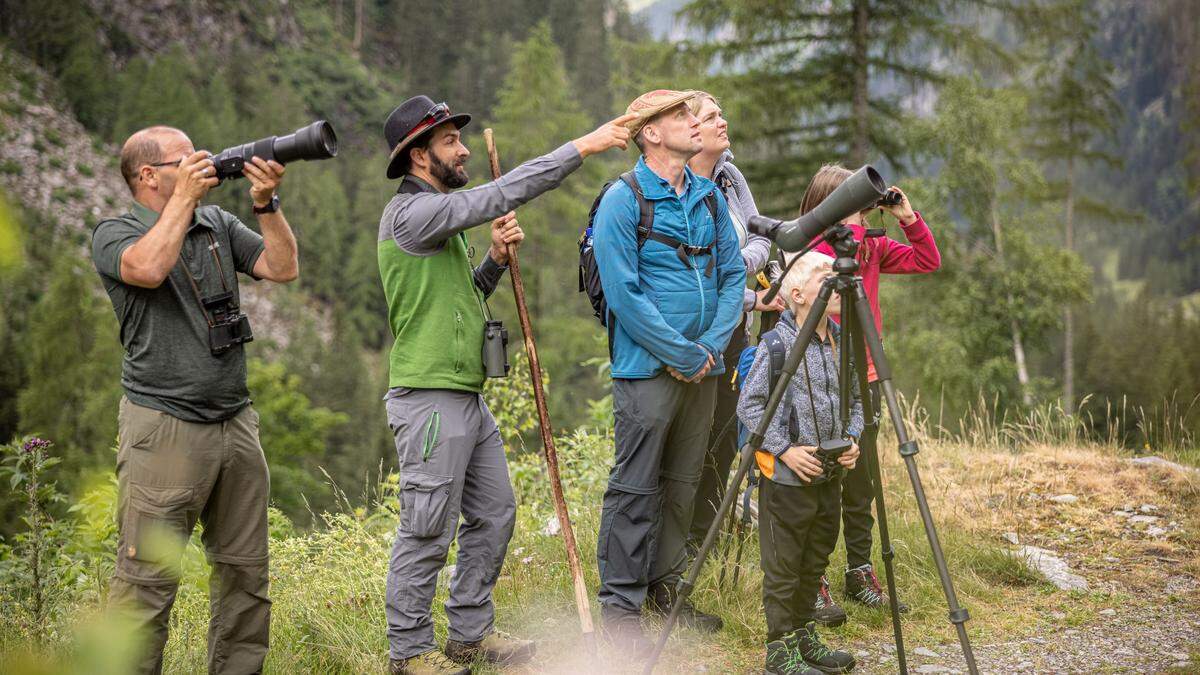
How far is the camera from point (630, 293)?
3.57 meters

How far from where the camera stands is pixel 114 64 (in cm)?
7000

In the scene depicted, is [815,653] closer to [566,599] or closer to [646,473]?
[646,473]

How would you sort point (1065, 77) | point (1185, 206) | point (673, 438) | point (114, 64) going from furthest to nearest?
point (1185, 206) < point (114, 64) < point (1065, 77) < point (673, 438)

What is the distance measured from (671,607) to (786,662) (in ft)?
2.14

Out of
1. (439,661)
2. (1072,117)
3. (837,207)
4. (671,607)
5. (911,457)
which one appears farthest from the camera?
(1072,117)

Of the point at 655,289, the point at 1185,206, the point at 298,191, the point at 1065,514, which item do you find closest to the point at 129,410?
the point at 655,289

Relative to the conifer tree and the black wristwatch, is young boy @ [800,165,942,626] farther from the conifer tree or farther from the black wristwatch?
the conifer tree

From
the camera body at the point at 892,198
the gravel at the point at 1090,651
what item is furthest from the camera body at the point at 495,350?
the gravel at the point at 1090,651

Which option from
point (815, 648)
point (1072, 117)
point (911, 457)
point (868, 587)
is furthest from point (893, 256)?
point (1072, 117)

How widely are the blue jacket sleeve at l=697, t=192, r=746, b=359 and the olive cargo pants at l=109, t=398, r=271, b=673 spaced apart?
6.13 ft

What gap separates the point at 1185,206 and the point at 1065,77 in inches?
3645

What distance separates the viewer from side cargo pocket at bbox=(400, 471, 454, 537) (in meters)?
3.41

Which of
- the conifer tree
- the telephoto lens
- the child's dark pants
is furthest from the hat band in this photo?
the conifer tree

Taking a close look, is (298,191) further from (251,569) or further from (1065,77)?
(251,569)
